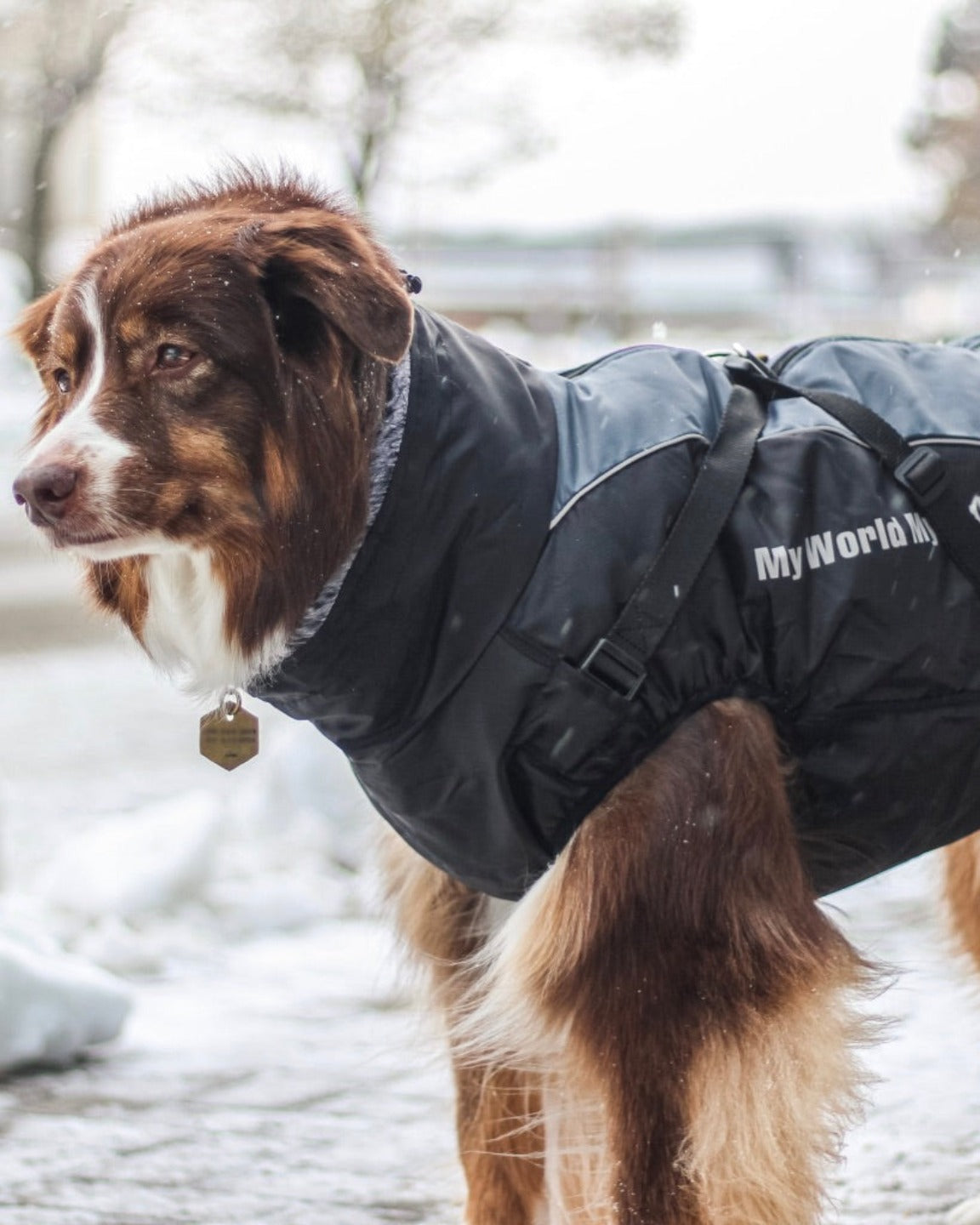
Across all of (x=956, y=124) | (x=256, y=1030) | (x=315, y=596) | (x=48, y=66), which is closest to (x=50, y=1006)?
(x=256, y=1030)

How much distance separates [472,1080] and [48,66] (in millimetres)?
5497

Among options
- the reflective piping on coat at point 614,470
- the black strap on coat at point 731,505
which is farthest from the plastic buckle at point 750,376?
the reflective piping on coat at point 614,470

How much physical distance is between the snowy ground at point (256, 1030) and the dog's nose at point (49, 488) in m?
0.41

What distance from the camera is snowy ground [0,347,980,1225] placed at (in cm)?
288

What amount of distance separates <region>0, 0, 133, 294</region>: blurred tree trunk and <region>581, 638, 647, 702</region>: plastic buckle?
17.3 feet

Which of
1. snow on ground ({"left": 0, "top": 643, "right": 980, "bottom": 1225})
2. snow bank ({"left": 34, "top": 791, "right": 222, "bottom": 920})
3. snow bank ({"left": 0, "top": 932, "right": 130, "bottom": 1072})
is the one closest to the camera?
snow on ground ({"left": 0, "top": 643, "right": 980, "bottom": 1225})

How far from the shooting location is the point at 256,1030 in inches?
145

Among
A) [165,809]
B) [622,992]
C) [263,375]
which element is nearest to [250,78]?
[165,809]

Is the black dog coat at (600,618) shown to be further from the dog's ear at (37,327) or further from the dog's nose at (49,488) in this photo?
the dog's ear at (37,327)

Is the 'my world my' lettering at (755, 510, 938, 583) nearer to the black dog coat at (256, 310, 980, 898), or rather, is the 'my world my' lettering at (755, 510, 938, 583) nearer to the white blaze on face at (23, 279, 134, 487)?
the black dog coat at (256, 310, 980, 898)

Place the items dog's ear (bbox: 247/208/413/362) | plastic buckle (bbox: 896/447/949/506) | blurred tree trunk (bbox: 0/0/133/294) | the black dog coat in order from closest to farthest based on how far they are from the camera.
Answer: dog's ear (bbox: 247/208/413/362) < the black dog coat < plastic buckle (bbox: 896/447/949/506) < blurred tree trunk (bbox: 0/0/133/294)

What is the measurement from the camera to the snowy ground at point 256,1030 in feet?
9.46

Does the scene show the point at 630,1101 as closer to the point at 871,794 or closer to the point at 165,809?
the point at 871,794

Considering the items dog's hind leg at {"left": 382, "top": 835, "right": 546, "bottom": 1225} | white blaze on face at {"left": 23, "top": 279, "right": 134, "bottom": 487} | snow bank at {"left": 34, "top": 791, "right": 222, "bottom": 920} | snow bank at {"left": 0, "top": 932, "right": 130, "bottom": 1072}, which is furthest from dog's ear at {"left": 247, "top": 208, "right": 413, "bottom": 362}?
snow bank at {"left": 34, "top": 791, "right": 222, "bottom": 920}
